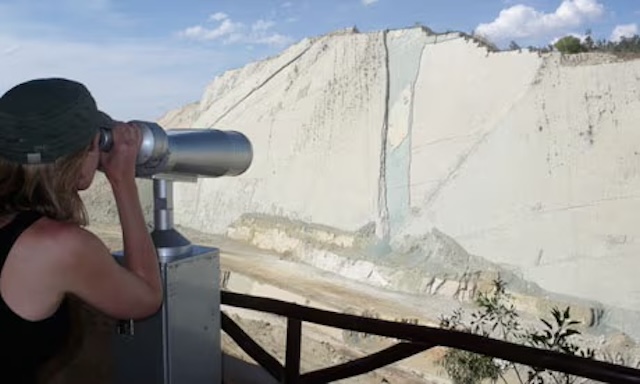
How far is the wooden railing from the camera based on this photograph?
150cm

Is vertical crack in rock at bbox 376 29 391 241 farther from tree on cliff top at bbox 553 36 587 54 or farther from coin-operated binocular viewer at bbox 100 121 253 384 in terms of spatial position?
coin-operated binocular viewer at bbox 100 121 253 384

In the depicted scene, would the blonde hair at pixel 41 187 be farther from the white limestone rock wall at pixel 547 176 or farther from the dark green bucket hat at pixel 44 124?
the white limestone rock wall at pixel 547 176

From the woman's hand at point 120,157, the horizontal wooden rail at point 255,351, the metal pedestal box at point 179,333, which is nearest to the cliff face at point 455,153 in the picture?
the horizontal wooden rail at point 255,351

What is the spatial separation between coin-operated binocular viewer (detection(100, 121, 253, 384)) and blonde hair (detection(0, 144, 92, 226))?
378 mm

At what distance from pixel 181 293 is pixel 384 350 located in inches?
27.3

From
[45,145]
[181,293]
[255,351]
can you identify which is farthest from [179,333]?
[255,351]

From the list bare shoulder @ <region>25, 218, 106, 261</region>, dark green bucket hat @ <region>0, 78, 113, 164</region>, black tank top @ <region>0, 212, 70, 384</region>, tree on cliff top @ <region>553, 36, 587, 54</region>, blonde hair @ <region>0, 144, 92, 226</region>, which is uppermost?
tree on cliff top @ <region>553, 36, 587, 54</region>

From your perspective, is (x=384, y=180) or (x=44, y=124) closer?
(x=44, y=124)

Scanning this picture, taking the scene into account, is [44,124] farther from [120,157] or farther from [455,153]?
[455,153]

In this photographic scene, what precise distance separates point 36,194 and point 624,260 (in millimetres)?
11573

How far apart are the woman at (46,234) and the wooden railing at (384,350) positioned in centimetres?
97

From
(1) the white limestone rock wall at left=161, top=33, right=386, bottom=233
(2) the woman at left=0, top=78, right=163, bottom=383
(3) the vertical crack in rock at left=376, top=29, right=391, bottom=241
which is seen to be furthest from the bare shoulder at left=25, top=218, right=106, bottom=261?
(1) the white limestone rock wall at left=161, top=33, right=386, bottom=233

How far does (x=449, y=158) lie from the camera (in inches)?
542

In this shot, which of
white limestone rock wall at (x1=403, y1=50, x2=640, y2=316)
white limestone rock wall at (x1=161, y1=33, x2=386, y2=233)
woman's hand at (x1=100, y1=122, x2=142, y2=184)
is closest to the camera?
woman's hand at (x1=100, y1=122, x2=142, y2=184)
